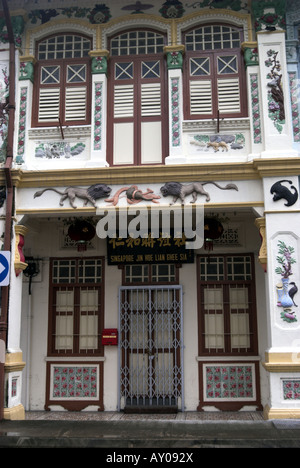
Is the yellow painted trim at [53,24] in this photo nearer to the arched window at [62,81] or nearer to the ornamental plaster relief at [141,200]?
the arched window at [62,81]

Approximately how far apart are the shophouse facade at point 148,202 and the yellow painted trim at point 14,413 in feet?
0.07

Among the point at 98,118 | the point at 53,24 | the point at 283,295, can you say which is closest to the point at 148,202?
the point at 98,118

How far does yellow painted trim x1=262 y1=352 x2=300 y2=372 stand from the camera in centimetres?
782

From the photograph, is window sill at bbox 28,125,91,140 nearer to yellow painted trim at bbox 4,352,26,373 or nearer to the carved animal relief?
the carved animal relief

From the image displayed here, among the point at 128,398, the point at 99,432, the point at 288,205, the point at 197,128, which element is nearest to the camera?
the point at 99,432

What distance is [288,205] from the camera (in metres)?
8.34

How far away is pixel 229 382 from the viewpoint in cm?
945

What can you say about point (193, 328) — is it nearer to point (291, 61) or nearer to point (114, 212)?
point (114, 212)

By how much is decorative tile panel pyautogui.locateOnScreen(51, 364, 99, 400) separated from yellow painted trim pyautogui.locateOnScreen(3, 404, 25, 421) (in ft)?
3.94

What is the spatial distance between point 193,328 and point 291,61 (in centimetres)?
494

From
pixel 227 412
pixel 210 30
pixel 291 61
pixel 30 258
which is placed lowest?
pixel 227 412

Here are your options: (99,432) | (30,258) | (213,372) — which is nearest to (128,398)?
(213,372)

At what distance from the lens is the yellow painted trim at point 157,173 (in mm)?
8391
